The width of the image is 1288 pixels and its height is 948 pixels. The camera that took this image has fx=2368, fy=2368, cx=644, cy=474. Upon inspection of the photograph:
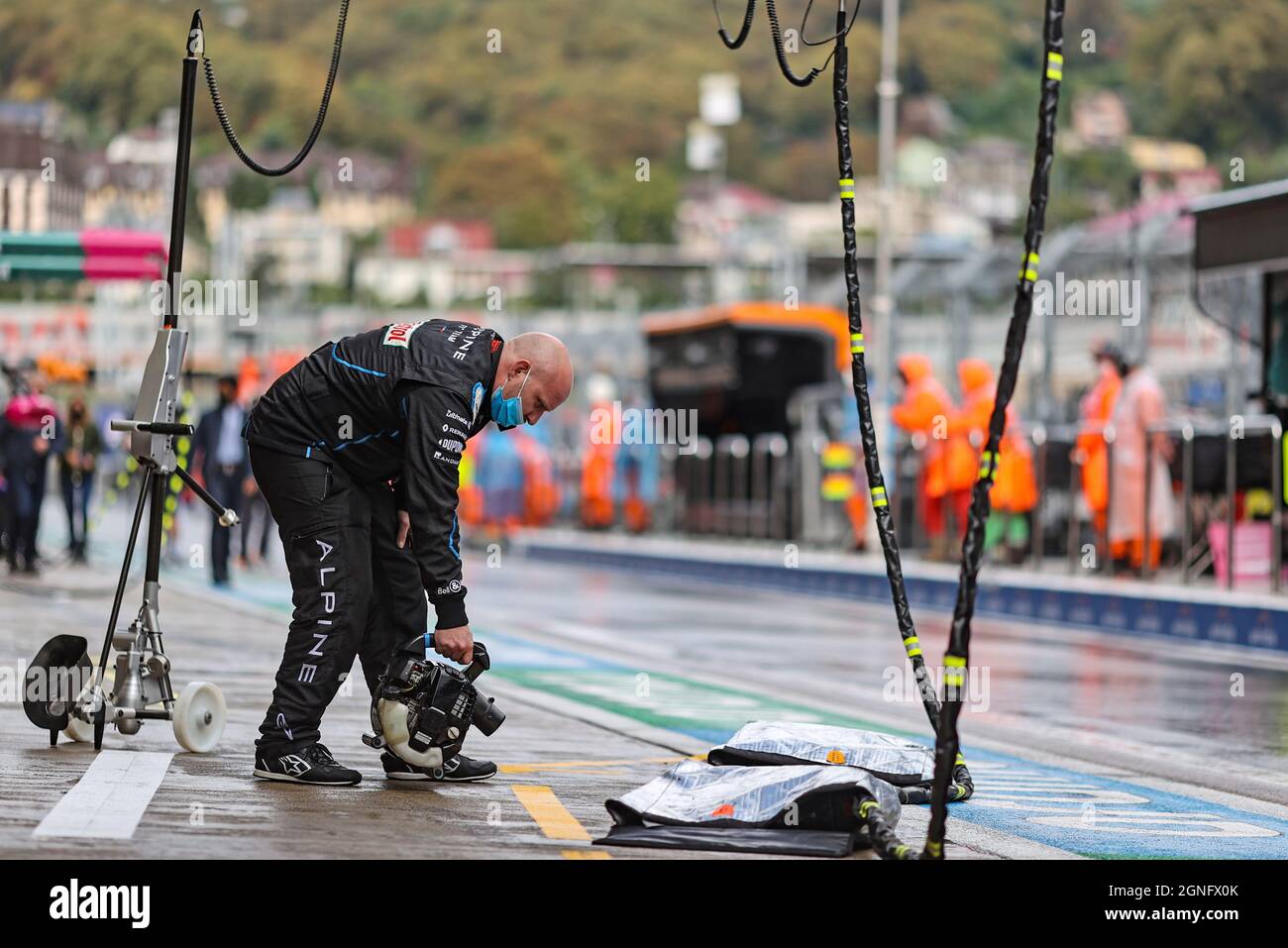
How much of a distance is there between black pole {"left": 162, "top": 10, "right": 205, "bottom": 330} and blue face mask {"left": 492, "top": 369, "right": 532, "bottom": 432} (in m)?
1.56

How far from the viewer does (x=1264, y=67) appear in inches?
3172

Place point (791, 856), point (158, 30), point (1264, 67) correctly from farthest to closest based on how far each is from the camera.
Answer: point (1264, 67) < point (158, 30) < point (791, 856)

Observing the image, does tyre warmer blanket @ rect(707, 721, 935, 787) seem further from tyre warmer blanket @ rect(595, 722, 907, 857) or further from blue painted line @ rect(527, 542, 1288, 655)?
blue painted line @ rect(527, 542, 1288, 655)

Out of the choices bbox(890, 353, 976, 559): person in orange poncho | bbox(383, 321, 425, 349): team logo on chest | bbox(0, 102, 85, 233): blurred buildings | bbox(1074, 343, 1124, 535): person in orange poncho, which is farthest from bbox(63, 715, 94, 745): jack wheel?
bbox(890, 353, 976, 559): person in orange poncho

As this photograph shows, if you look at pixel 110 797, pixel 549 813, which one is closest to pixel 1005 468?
pixel 549 813

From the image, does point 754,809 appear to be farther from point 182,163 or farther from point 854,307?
point 182,163

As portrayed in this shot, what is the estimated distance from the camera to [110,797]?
6930 millimetres

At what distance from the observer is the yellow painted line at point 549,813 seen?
21.7ft

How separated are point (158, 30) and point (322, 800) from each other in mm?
70587

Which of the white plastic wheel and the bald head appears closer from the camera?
the bald head

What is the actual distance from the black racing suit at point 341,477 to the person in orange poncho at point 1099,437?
12.9 metres

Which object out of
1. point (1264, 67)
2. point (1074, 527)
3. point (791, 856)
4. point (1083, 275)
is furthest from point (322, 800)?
point (1264, 67)

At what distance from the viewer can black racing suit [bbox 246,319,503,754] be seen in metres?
7.47
